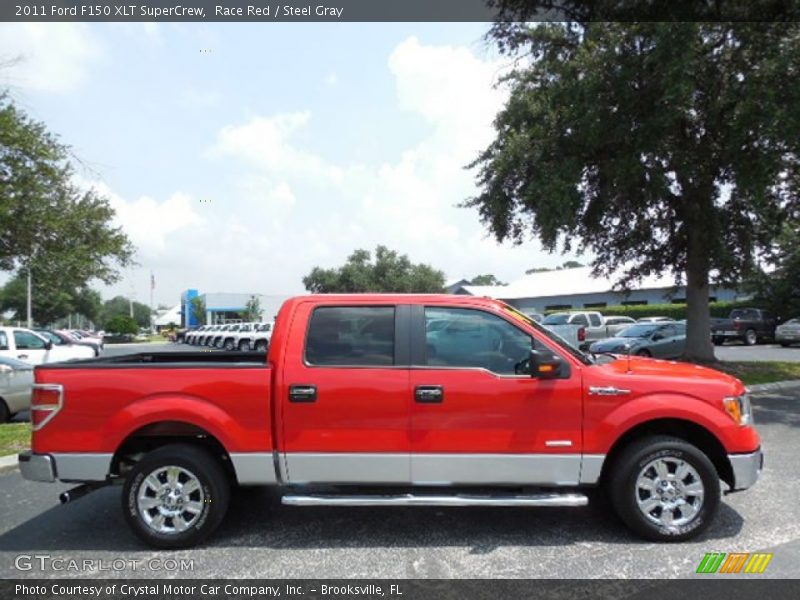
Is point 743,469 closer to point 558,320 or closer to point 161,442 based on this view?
point 161,442

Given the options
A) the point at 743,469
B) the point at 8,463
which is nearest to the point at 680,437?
the point at 743,469

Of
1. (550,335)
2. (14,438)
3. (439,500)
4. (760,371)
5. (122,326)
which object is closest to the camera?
(439,500)

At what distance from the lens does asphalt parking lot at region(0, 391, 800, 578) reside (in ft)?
13.4

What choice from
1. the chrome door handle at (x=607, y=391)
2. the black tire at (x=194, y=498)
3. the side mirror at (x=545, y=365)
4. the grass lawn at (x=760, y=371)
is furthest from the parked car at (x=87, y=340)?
the chrome door handle at (x=607, y=391)

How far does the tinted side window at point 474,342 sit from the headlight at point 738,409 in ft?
5.11

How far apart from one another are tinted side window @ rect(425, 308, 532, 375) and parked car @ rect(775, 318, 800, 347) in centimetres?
2751

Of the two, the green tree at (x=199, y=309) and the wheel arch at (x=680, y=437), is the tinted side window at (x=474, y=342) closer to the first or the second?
the wheel arch at (x=680, y=437)

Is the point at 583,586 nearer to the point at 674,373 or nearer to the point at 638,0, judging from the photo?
the point at 674,373

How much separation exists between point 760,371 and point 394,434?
12736mm

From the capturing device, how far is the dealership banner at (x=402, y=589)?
3.69 meters

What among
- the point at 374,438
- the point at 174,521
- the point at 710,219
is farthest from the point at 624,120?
the point at 174,521

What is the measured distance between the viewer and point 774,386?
39.2 feet

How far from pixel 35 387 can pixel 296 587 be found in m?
2.58

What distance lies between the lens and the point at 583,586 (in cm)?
381
